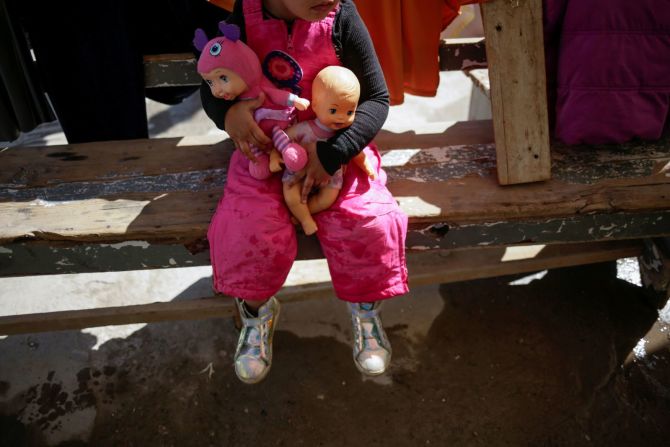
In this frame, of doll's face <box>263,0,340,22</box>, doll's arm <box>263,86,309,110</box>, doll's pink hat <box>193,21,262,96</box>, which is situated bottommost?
doll's arm <box>263,86,309,110</box>

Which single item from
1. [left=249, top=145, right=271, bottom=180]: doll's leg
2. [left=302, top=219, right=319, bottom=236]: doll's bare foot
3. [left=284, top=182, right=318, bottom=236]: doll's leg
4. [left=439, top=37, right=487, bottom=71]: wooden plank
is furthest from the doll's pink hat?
[left=439, top=37, right=487, bottom=71]: wooden plank

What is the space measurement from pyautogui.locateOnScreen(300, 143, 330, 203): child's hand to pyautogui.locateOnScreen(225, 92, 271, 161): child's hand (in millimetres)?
156

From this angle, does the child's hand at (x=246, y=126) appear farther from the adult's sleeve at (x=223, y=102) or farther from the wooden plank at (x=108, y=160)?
the wooden plank at (x=108, y=160)

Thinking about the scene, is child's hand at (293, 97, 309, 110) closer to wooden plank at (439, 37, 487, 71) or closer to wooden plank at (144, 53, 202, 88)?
wooden plank at (144, 53, 202, 88)

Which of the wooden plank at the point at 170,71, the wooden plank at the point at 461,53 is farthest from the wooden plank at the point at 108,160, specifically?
the wooden plank at the point at 461,53

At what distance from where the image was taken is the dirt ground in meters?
2.04

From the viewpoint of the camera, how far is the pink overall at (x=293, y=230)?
1.54m

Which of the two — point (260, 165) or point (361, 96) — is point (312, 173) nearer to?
point (260, 165)

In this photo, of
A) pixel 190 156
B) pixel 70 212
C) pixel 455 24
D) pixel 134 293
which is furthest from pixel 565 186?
pixel 134 293

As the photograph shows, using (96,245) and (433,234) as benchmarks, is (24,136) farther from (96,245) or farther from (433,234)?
(433,234)

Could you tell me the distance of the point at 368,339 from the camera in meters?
1.81

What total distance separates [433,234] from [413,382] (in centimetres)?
81

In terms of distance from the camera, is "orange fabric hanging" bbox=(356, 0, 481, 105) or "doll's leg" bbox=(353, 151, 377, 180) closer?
"doll's leg" bbox=(353, 151, 377, 180)

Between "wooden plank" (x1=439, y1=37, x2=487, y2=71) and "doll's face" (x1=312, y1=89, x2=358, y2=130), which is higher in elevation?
"doll's face" (x1=312, y1=89, x2=358, y2=130)
